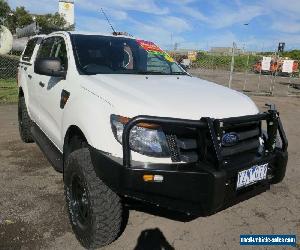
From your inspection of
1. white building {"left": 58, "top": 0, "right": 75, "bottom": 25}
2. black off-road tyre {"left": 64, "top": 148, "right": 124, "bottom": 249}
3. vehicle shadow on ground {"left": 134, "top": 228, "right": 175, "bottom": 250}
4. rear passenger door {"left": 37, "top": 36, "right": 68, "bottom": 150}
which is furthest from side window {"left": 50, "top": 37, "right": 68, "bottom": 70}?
white building {"left": 58, "top": 0, "right": 75, "bottom": 25}

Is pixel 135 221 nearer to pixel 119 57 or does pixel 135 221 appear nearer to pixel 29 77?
pixel 119 57

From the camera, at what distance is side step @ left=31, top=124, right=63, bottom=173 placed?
4.30 m

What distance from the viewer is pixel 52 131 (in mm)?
4465

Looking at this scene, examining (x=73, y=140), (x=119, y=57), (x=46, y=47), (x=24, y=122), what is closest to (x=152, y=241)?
(x=73, y=140)

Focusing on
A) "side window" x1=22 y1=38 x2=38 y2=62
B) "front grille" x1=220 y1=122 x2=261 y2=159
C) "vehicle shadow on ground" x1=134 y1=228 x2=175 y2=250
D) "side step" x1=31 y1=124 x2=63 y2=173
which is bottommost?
"vehicle shadow on ground" x1=134 y1=228 x2=175 y2=250

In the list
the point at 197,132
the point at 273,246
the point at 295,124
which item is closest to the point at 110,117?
the point at 197,132

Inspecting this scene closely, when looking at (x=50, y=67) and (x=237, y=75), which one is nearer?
(x=50, y=67)

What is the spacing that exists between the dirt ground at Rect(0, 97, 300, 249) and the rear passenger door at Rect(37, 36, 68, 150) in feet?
2.27

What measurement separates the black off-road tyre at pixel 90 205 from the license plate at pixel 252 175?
1044mm

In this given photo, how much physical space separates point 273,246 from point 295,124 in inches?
278

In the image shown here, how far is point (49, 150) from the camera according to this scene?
465 centimetres

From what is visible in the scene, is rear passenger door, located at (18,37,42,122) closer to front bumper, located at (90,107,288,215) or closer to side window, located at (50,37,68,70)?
side window, located at (50,37,68,70)

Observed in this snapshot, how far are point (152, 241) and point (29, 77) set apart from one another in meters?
3.40

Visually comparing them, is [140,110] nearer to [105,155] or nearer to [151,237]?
[105,155]
